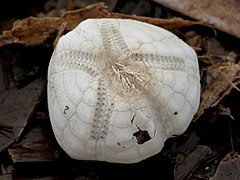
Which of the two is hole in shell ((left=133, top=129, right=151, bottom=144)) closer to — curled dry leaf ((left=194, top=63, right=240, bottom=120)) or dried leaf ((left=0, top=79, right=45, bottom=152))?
curled dry leaf ((left=194, top=63, right=240, bottom=120))

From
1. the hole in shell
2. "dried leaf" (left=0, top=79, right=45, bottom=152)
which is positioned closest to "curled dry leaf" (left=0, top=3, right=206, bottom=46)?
"dried leaf" (left=0, top=79, right=45, bottom=152)

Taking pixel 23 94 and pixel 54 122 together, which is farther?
pixel 23 94

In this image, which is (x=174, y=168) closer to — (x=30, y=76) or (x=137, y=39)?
(x=137, y=39)

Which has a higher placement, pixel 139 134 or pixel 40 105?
pixel 139 134

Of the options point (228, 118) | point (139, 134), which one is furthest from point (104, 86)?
point (228, 118)

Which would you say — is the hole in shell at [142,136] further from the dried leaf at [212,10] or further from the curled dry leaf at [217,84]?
the dried leaf at [212,10]

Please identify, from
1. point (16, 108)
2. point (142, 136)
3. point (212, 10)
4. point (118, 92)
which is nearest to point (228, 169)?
point (142, 136)
